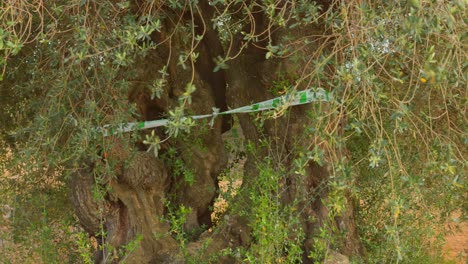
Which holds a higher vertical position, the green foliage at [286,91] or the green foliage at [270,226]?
the green foliage at [286,91]

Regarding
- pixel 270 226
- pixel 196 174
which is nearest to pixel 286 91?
pixel 270 226

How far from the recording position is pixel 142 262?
216 inches

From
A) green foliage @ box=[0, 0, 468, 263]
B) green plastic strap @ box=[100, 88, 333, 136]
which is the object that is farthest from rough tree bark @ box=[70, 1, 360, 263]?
green plastic strap @ box=[100, 88, 333, 136]

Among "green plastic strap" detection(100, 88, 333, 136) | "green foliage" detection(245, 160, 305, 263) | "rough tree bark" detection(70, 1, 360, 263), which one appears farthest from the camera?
"rough tree bark" detection(70, 1, 360, 263)

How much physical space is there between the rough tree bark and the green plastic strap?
0.74 ft

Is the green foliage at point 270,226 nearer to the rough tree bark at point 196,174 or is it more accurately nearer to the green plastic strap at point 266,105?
the rough tree bark at point 196,174

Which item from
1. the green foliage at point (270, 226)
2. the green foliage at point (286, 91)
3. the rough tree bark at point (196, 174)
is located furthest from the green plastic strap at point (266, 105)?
the green foliage at point (270, 226)

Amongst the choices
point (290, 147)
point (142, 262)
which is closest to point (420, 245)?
point (290, 147)

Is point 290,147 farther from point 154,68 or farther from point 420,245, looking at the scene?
point 420,245

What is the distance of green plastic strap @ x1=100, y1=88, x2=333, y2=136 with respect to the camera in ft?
11.5

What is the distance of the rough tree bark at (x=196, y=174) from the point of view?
527 centimetres

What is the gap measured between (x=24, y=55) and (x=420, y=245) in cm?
435

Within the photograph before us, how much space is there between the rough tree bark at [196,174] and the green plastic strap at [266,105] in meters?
0.23

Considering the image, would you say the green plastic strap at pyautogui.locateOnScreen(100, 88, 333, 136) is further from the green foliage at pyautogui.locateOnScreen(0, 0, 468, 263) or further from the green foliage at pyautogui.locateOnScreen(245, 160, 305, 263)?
the green foliage at pyautogui.locateOnScreen(245, 160, 305, 263)
